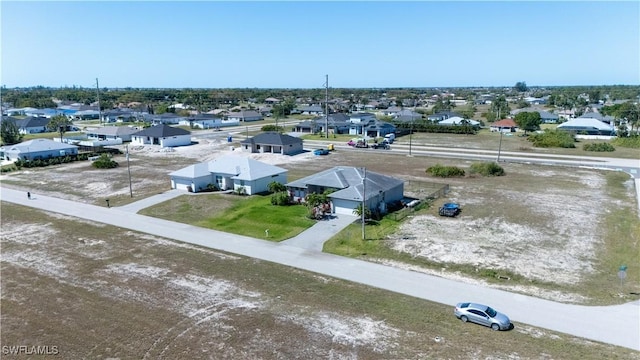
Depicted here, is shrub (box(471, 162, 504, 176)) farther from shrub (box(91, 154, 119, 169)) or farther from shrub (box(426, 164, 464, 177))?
shrub (box(91, 154, 119, 169))

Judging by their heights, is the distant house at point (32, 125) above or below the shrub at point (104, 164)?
above

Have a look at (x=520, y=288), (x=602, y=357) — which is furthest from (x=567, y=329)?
(x=520, y=288)

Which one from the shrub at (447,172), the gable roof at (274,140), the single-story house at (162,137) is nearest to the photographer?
the shrub at (447,172)

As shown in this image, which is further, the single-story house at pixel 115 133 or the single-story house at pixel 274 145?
the single-story house at pixel 115 133

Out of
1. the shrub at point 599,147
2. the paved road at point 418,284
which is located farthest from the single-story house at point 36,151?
the shrub at point 599,147

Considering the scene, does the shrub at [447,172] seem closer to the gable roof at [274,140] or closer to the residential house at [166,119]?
the gable roof at [274,140]
